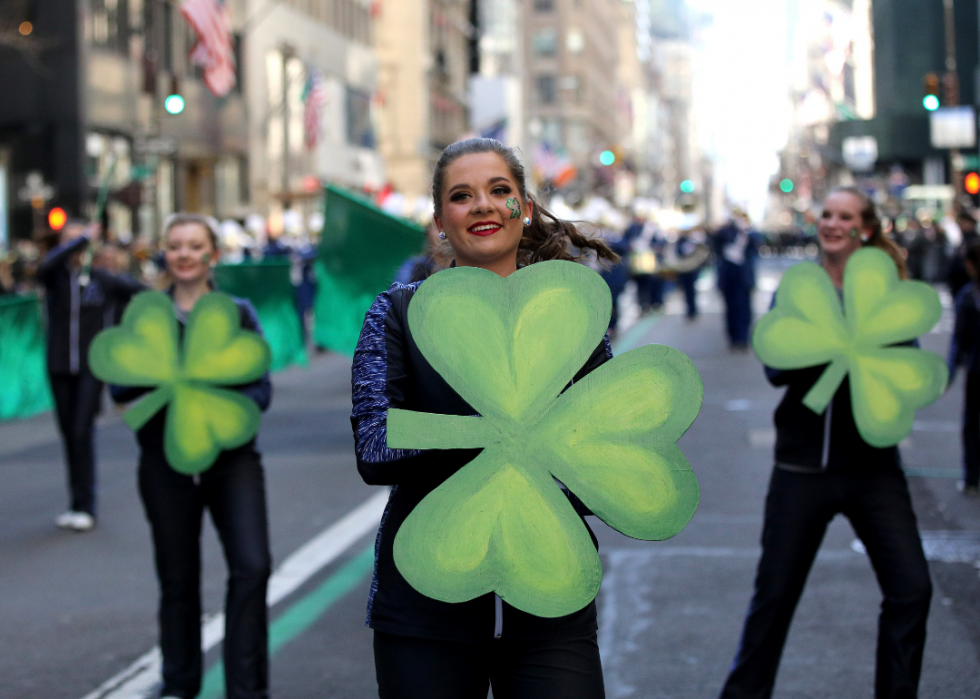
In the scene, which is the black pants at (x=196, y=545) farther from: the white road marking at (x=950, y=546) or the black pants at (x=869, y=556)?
the white road marking at (x=950, y=546)

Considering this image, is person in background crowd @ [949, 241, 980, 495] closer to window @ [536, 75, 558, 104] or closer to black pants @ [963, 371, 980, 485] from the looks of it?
black pants @ [963, 371, 980, 485]

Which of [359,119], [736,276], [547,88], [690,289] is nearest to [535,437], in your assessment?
[736,276]

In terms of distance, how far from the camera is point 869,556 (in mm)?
4465

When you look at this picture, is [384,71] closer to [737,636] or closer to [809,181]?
[737,636]

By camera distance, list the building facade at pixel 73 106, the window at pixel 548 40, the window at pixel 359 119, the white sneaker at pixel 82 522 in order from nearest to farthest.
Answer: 1. the white sneaker at pixel 82 522
2. the building facade at pixel 73 106
3. the window at pixel 359 119
4. the window at pixel 548 40

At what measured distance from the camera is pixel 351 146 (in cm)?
5869

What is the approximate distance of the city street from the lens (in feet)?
18.0

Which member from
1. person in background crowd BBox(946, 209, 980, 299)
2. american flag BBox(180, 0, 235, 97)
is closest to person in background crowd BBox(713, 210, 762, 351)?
person in background crowd BBox(946, 209, 980, 299)

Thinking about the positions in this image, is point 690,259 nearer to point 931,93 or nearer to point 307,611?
A: point 931,93

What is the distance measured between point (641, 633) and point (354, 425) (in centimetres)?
349

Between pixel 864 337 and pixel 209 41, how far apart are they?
22772mm

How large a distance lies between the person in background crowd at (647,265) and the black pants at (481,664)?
26.8 m

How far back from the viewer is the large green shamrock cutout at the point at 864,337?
178 inches

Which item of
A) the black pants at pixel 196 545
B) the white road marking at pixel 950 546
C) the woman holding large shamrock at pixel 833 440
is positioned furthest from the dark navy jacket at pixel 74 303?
the woman holding large shamrock at pixel 833 440
